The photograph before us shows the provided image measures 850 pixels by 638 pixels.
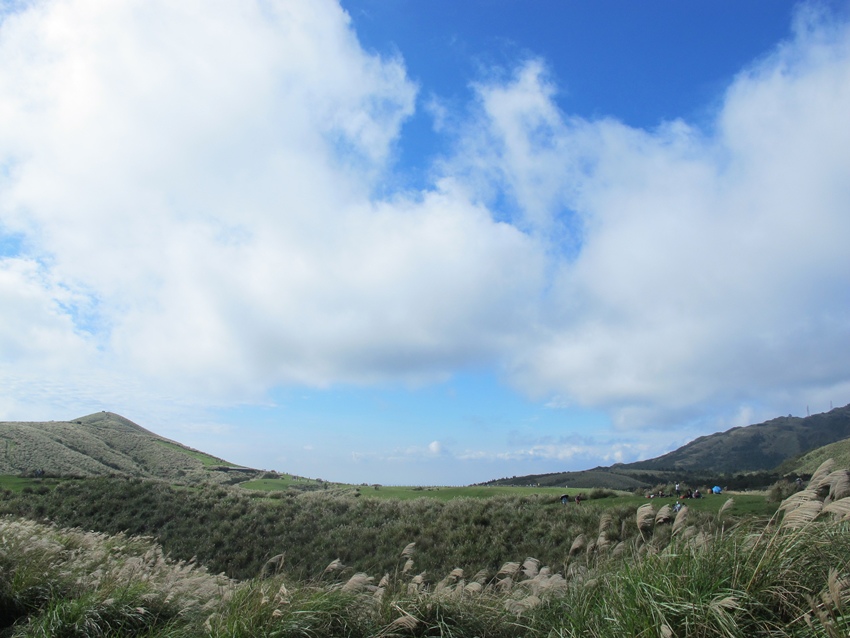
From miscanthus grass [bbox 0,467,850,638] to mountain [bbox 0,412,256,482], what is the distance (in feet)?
142

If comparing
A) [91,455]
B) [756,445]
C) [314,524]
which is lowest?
[314,524]

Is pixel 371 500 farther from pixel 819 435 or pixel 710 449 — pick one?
pixel 819 435

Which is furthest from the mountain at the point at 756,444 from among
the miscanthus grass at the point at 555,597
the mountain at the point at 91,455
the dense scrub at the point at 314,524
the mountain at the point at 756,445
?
the miscanthus grass at the point at 555,597

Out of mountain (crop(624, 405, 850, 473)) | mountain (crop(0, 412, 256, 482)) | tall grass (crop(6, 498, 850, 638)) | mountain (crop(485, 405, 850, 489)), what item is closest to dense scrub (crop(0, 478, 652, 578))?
tall grass (crop(6, 498, 850, 638))

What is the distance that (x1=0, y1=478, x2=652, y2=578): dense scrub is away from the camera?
1628 cm

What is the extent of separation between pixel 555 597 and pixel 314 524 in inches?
730

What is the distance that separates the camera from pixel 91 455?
185 ft

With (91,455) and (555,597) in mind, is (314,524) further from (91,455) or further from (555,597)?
(91,455)

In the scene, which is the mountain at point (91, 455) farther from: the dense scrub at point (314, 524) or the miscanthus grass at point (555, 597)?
the miscanthus grass at point (555, 597)

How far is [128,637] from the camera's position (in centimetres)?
593

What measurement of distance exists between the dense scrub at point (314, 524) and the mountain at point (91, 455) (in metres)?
20.6

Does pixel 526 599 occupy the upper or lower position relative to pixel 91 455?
lower

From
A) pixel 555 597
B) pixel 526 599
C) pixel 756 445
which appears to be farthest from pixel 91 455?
pixel 756 445

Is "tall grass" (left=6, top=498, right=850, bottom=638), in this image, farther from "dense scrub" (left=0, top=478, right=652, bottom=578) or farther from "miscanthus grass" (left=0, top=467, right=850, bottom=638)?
"dense scrub" (left=0, top=478, right=652, bottom=578)
